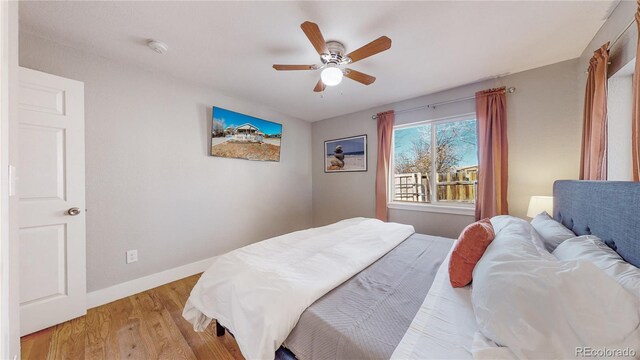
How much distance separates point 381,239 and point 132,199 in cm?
254

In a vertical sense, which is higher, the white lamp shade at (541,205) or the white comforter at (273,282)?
the white lamp shade at (541,205)

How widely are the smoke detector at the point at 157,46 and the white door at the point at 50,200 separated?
69 cm

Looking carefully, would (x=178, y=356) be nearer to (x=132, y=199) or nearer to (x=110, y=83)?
(x=132, y=199)

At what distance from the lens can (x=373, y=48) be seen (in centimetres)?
154

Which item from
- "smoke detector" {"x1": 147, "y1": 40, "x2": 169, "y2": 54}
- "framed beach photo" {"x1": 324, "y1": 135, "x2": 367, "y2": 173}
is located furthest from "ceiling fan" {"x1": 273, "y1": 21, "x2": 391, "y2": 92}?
"framed beach photo" {"x1": 324, "y1": 135, "x2": 367, "y2": 173}

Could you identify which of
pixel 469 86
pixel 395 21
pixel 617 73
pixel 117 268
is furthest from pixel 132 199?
pixel 617 73

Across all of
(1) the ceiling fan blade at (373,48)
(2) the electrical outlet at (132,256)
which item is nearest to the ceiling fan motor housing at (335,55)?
(1) the ceiling fan blade at (373,48)

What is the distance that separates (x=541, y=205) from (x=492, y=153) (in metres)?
0.74

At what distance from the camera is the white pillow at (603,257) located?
0.69 metres

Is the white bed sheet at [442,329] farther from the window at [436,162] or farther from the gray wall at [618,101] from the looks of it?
the window at [436,162]

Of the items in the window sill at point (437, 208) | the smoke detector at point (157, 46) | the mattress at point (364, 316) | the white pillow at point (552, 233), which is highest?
the smoke detector at point (157, 46)

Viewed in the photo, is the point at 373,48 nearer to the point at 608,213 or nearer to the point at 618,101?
the point at 608,213

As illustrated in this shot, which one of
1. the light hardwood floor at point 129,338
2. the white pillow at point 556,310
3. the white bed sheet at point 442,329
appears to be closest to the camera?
the white pillow at point 556,310

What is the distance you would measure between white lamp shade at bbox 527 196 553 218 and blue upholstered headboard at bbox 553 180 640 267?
1.34 feet
